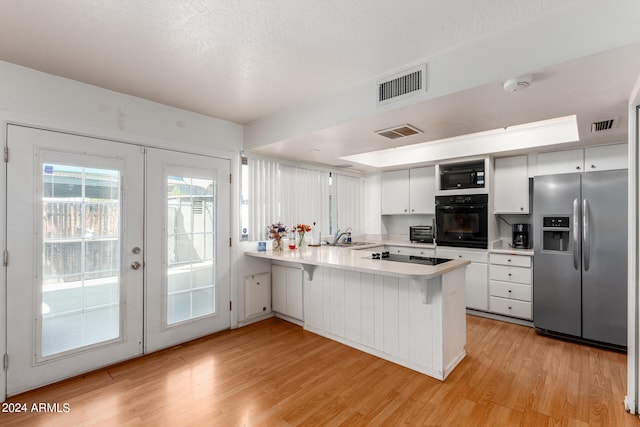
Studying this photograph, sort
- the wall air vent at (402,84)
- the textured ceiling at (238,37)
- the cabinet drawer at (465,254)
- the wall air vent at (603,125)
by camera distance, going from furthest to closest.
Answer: the cabinet drawer at (465,254) → the wall air vent at (603,125) → the wall air vent at (402,84) → the textured ceiling at (238,37)

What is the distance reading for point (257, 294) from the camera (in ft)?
13.1

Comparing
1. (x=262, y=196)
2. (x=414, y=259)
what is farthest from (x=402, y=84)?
(x=262, y=196)

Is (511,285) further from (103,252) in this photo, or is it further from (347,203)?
(103,252)

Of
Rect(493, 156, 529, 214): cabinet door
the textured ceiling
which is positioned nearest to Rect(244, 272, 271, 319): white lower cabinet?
the textured ceiling

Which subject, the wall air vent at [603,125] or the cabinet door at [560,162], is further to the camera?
the cabinet door at [560,162]

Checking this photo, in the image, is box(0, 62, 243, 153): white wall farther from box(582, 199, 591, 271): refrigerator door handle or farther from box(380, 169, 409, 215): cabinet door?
box(582, 199, 591, 271): refrigerator door handle

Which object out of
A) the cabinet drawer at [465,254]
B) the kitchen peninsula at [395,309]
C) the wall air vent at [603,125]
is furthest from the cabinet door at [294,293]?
the wall air vent at [603,125]

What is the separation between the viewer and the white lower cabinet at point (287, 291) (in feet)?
12.5

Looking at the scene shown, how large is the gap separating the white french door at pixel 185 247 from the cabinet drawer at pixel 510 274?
134 inches

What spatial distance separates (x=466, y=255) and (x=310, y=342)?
2479 mm

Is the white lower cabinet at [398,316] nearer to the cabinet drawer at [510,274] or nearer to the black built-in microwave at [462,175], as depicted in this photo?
the cabinet drawer at [510,274]

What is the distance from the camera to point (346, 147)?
12.2 feet

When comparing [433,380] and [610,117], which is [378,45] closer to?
[610,117]

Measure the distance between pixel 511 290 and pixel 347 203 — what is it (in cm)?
274
